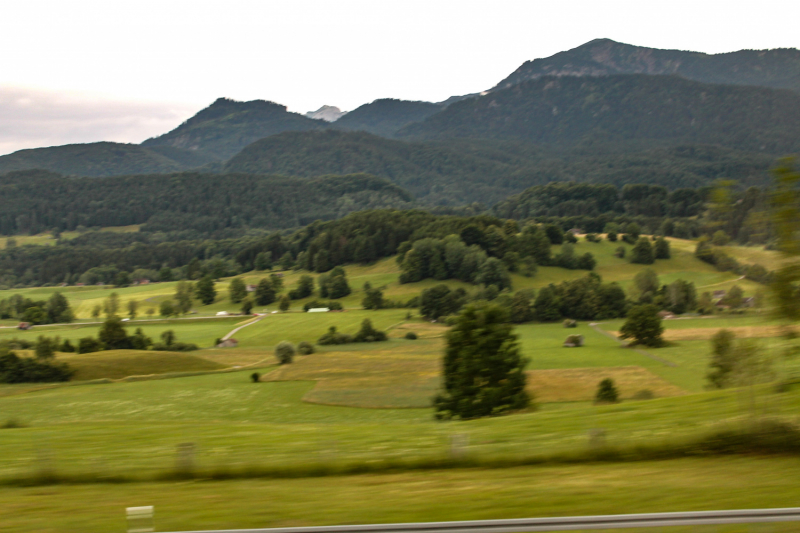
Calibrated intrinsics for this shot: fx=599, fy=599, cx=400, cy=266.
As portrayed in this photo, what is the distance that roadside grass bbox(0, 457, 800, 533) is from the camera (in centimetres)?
768

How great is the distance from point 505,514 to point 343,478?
129 inches

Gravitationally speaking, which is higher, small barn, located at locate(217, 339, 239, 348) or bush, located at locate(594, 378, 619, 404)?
bush, located at locate(594, 378, 619, 404)

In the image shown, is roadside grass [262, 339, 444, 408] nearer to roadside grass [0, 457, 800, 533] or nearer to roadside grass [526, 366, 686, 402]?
roadside grass [526, 366, 686, 402]

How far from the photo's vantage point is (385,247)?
12875cm

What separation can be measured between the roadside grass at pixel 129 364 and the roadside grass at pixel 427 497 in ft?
123

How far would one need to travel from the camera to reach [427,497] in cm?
849

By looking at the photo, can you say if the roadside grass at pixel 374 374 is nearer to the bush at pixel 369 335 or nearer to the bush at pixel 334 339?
the bush at pixel 369 335

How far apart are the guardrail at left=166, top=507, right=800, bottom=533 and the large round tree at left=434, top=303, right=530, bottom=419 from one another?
1805 cm

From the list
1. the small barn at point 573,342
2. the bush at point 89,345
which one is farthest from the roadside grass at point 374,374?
the bush at point 89,345

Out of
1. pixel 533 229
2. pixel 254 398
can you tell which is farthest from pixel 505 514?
pixel 533 229

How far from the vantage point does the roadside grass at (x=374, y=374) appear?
35781mm

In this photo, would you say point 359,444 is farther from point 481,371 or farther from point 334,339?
point 334,339

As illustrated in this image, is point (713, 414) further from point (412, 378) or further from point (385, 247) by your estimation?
point (385, 247)

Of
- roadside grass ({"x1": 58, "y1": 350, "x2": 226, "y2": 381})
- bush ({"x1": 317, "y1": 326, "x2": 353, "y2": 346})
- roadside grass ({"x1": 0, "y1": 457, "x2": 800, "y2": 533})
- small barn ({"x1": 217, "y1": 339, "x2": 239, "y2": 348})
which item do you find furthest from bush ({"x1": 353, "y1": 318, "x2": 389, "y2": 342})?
roadside grass ({"x1": 0, "y1": 457, "x2": 800, "y2": 533})
